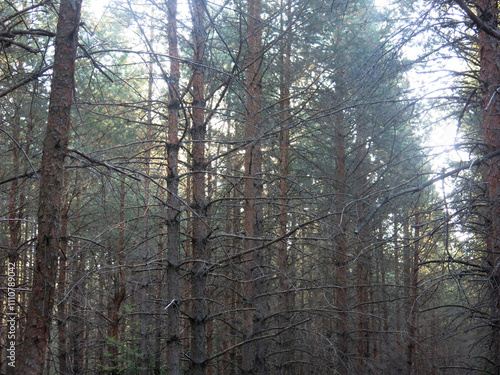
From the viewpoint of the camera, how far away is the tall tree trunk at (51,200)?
3.48m

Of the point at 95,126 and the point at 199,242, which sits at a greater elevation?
the point at 95,126

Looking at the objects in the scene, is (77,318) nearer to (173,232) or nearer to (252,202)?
(252,202)

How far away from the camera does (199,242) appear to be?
7.07 m

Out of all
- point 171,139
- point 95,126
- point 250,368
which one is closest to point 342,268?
point 250,368

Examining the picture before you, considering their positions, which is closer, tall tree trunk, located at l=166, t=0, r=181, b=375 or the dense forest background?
the dense forest background

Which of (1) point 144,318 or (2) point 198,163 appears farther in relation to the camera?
(1) point 144,318

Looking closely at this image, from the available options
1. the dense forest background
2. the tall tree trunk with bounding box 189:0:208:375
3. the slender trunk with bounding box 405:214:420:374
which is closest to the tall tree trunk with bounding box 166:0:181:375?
the dense forest background

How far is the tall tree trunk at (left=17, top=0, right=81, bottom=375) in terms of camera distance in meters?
3.48

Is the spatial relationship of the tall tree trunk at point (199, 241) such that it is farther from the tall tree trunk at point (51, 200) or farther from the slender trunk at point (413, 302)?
the slender trunk at point (413, 302)

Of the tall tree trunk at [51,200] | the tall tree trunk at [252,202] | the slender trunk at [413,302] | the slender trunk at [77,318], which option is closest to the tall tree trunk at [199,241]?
the tall tree trunk at [252,202]

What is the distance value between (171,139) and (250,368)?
544 cm

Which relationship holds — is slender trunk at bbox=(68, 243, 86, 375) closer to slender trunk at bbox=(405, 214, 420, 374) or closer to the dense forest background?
the dense forest background

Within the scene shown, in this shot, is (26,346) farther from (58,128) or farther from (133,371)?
(133,371)

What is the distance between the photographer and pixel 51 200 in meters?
3.70
